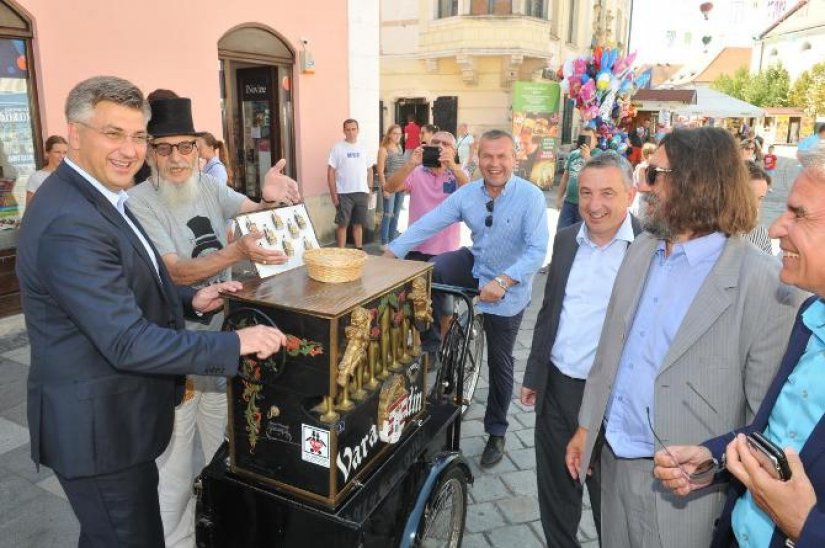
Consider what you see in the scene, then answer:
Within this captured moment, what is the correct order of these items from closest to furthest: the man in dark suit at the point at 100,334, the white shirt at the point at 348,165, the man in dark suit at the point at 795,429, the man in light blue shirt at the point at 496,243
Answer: the man in dark suit at the point at 795,429 → the man in dark suit at the point at 100,334 → the man in light blue shirt at the point at 496,243 → the white shirt at the point at 348,165

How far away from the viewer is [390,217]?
934 cm

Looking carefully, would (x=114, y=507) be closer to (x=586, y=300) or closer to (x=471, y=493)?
(x=586, y=300)

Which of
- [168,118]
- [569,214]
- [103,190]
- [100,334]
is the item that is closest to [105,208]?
[103,190]

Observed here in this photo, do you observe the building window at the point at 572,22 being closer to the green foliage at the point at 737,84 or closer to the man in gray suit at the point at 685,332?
the man in gray suit at the point at 685,332

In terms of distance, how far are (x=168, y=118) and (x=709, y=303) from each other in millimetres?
2269

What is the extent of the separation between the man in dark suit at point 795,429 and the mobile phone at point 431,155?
348 centimetres

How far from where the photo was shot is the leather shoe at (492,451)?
3668 mm

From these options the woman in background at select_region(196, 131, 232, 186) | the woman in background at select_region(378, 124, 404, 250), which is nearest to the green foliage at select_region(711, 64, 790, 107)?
the woman in background at select_region(378, 124, 404, 250)

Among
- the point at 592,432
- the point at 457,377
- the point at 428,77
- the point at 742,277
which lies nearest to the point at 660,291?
the point at 742,277

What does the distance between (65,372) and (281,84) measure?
745 centimetres

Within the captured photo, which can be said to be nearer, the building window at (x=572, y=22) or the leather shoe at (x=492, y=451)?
the leather shoe at (x=492, y=451)

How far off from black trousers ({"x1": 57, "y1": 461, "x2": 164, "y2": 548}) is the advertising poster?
14.6m

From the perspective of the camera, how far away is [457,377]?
3.06m

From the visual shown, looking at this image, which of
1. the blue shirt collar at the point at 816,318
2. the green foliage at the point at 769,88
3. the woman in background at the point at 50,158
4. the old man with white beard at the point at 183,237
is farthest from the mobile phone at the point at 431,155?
the green foliage at the point at 769,88
